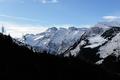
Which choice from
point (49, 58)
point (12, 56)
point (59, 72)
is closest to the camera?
point (12, 56)

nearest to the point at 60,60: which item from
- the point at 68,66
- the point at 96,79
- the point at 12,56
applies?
the point at 68,66

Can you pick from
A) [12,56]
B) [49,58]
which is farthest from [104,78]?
[12,56]

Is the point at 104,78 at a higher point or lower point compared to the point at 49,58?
lower

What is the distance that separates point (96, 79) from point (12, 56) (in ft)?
157

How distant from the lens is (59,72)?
4688 inches

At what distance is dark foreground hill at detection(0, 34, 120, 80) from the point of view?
95.3 meters

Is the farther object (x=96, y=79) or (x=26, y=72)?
(x=96, y=79)

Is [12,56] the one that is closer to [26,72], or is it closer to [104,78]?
[26,72]

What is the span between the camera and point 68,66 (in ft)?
443

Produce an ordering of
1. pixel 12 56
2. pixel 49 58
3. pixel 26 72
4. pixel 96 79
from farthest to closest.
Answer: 1. pixel 96 79
2. pixel 49 58
3. pixel 12 56
4. pixel 26 72

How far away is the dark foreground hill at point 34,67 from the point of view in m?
95.3

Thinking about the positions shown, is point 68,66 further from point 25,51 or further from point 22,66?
point 22,66

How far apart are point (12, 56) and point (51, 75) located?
1560 centimetres

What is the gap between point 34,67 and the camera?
356 feet
